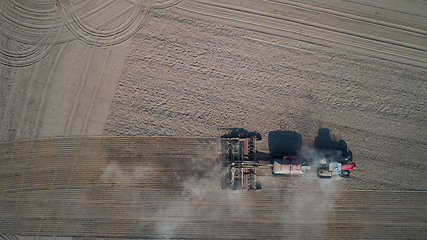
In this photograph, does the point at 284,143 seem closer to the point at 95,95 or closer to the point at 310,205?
the point at 310,205

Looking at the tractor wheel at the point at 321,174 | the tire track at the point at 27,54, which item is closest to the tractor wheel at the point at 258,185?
the tractor wheel at the point at 321,174

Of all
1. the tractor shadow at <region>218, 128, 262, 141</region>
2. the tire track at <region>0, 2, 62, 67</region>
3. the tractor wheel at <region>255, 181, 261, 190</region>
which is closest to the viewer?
the tractor wheel at <region>255, 181, 261, 190</region>

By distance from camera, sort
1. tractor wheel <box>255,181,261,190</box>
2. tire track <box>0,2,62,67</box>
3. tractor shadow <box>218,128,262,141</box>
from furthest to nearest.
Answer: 1. tire track <box>0,2,62,67</box>
2. tractor shadow <box>218,128,262,141</box>
3. tractor wheel <box>255,181,261,190</box>

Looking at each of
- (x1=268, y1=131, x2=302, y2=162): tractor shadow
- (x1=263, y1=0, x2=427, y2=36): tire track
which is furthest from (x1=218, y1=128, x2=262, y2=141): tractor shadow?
(x1=263, y1=0, x2=427, y2=36): tire track

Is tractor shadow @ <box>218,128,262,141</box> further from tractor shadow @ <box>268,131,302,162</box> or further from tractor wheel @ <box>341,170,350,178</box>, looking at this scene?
tractor wheel @ <box>341,170,350,178</box>

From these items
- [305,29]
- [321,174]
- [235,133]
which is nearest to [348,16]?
[305,29]

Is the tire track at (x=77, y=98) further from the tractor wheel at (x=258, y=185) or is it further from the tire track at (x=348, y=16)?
the tire track at (x=348, y=16)

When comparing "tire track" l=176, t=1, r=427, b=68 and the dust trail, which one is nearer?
the dust trail

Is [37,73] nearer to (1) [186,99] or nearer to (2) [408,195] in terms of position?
(1) [186,99]

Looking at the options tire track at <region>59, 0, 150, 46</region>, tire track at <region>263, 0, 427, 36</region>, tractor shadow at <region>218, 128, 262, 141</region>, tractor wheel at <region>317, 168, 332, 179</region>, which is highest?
tire track at <region>263, 0, 427, 36</region>
